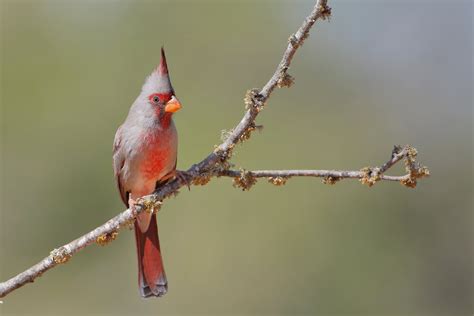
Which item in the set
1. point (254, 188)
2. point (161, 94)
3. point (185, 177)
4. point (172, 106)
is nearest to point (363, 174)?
point (185, 177)

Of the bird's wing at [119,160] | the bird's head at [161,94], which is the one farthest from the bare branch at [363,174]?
the bird's wing at [119,160]

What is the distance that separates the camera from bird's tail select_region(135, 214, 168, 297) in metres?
4.63

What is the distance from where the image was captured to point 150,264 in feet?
15.3

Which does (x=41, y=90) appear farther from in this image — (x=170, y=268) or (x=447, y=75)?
(x=447, y=75)

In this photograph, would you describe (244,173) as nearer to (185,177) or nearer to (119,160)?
(185,177)

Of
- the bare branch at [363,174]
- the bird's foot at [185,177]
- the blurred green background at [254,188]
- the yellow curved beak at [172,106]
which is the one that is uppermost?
the blurred green background at [254,188]

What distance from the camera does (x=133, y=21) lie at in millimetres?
15438

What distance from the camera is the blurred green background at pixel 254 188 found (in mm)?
9812

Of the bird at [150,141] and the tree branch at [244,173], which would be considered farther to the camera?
the bird at [150,141]

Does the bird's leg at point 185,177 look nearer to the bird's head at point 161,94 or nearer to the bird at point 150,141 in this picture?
the bird at point 150,141

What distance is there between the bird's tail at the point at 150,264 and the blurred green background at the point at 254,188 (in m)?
4.64

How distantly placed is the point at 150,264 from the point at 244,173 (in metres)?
1.37

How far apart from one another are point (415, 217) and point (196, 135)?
3.30 m

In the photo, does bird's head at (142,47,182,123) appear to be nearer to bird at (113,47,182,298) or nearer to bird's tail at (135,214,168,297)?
bird at (113,47,182,298)
